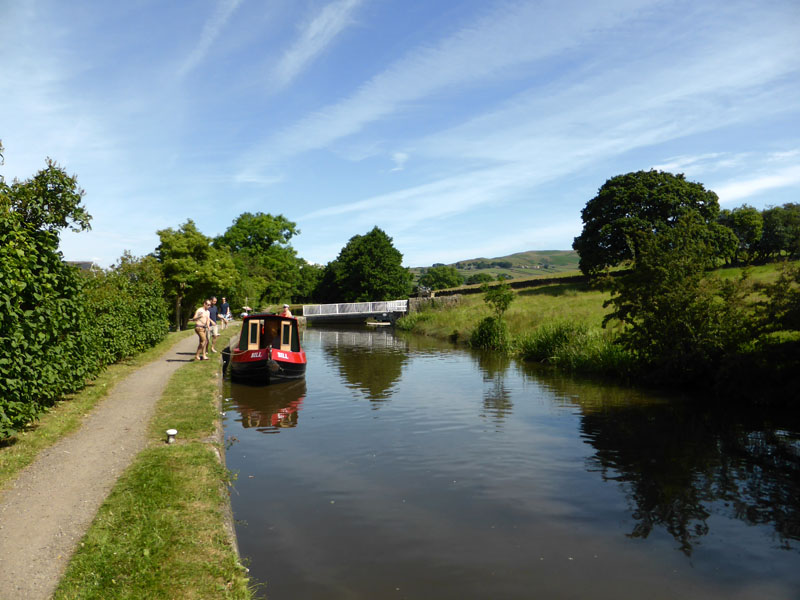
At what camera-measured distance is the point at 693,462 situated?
939cm

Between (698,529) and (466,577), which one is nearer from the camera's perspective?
(466,577)

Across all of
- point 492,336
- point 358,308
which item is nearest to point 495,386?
point 492,336

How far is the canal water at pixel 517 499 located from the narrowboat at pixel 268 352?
313 centimetres

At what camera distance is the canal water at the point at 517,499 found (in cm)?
571

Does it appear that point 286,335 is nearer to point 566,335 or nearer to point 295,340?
point 295,340

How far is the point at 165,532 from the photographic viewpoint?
212 inches

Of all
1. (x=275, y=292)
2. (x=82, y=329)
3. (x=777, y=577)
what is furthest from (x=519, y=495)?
(x=275, y=292)

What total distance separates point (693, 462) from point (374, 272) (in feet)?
190

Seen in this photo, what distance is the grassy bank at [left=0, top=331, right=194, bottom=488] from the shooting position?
7.13 m

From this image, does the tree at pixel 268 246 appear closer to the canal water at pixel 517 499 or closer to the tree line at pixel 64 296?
the tree line at pixel 64 296

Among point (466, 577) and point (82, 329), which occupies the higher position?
point (82, 329)

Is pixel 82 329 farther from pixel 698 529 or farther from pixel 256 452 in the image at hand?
pixel 698 529

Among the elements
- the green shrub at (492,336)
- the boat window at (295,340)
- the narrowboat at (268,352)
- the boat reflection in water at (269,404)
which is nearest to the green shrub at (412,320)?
the green shrub at (492,336)

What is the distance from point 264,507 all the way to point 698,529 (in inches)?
216
